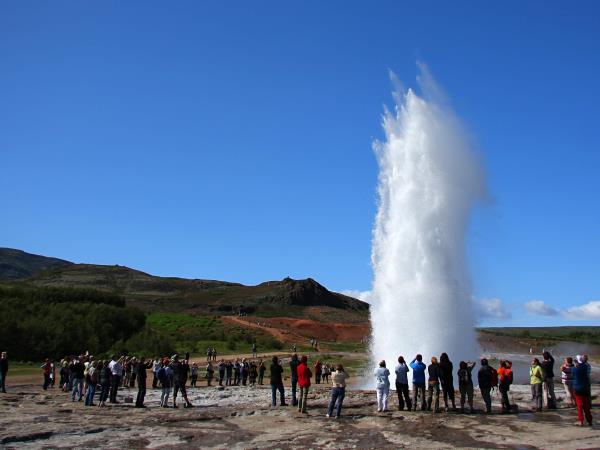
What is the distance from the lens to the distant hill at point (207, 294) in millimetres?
98500

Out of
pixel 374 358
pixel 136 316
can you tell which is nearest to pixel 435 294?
pixel 374 358

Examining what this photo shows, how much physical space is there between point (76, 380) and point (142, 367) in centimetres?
365

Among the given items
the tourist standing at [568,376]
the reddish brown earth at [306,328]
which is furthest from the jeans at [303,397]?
the reddish brown earth at [306,328]

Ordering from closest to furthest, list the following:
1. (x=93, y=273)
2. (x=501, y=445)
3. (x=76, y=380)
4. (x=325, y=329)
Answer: (x=501, y=445)
(x=76, y=380)
(x=325, y=329)
(x=93, y=273)

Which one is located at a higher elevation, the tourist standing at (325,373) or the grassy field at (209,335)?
the grassy field at (209,335)

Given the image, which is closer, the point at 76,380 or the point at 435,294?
the point at 76,380

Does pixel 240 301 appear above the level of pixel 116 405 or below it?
above

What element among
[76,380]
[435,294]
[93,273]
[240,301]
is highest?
[93,273]

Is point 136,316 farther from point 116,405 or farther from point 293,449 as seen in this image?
point 293,449

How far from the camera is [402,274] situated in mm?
25484

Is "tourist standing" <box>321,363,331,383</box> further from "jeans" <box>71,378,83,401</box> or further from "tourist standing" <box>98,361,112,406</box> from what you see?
"tourist standing" <box>98,361,112,406</box>

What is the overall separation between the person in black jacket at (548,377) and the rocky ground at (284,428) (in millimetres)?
386

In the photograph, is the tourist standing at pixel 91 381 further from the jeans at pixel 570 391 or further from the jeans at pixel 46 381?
the jeans at pixel 570 391

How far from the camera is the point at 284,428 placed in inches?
540
